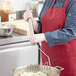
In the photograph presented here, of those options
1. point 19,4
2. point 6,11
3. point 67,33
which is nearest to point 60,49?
point 67,33

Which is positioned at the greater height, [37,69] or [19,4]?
[19,4]

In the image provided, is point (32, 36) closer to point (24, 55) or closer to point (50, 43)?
point (50, 43)

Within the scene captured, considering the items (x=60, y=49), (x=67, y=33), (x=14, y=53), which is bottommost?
(x=14, y=53)

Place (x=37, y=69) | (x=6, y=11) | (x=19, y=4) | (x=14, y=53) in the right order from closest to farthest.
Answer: (x=37, y=69) → (x=14, y=53) → (x=6, y=11) → (x=19, y=4)

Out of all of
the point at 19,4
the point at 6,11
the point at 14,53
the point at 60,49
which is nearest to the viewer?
the point at 60,49

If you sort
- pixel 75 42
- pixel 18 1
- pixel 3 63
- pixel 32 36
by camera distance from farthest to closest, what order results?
1. pixel 18 1
2. pixel 3 63
3. pixel 75 42
4. pixel 32 36

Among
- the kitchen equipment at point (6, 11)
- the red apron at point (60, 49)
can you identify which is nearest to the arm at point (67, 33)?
the red apron at point (60, 49)

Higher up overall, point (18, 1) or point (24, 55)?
point (18, 1)

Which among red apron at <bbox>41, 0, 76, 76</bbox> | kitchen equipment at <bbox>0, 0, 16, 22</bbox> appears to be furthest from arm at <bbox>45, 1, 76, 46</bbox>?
kitchen equipment at <bbox>0, 0, 16, 22</bbox>

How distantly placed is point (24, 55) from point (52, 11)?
0.45m

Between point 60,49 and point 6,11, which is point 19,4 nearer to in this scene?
point 6,11

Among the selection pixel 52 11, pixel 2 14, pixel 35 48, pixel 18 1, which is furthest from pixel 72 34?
pixel 18 1

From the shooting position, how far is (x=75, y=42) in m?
1.09

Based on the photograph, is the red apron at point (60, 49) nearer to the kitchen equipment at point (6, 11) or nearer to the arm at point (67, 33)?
the arm at point (67, 33)
